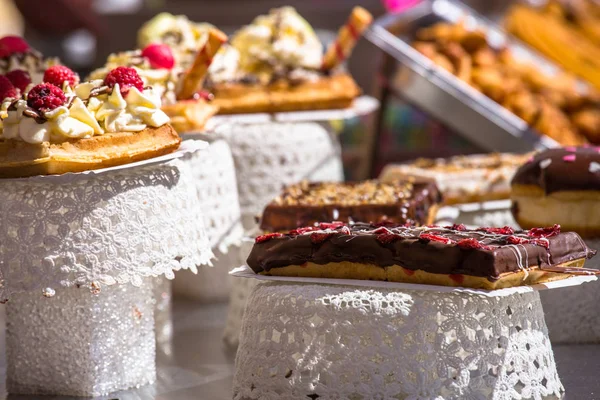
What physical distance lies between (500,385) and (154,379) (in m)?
1.44

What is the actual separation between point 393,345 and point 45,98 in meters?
1.47

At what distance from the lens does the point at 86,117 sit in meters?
3.67

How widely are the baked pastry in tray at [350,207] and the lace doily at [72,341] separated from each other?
715 mm

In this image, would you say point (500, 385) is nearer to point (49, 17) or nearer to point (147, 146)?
point (147, 146)

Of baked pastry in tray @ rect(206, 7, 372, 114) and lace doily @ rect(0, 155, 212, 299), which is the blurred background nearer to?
baked pastry in tray @ rect(206, 7, 372, 114)

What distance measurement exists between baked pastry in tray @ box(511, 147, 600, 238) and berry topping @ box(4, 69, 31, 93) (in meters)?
2.09

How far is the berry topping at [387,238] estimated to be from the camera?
3.38 meters

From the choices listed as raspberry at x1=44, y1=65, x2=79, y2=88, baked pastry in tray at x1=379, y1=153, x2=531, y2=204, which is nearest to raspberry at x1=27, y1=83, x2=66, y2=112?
raspberry at x1=44, y1=65, x2=79, y2=88

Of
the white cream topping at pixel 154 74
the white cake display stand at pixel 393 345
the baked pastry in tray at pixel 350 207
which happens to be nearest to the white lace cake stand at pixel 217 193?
the white cream topping at pixel 154 74

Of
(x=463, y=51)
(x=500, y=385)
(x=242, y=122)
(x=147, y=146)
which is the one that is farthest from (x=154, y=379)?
(x=463, y=51)

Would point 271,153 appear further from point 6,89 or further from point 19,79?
point 6,89

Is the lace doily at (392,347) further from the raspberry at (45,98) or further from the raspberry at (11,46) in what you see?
the raspberry at (11,46)

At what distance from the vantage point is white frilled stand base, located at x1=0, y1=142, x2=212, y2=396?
356 centimetres

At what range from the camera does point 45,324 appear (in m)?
3.81
